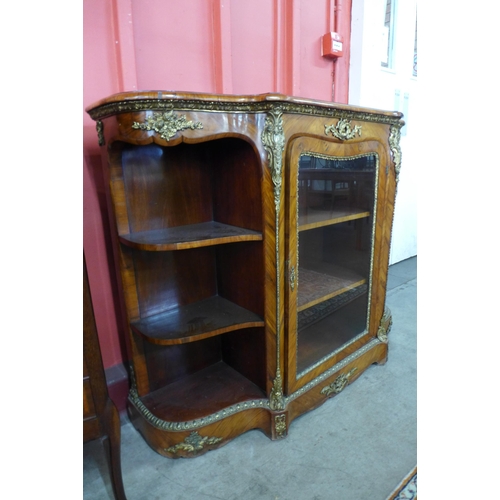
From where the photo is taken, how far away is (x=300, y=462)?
44.4 inches

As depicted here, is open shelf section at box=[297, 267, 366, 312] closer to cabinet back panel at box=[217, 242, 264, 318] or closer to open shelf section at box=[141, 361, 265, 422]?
cabinet back panel at box=[217, 242, 264, 318]

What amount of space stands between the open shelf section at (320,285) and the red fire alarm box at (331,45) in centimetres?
116

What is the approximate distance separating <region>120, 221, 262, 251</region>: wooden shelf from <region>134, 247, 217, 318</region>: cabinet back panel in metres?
0.10

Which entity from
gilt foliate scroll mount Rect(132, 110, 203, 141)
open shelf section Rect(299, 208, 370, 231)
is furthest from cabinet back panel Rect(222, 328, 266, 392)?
gilt foliate scroll mount Rect(132, 110, 203, 141)

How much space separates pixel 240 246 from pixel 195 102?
1.62 ft

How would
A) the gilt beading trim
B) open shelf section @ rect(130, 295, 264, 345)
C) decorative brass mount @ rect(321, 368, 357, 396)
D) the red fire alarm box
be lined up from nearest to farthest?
1. the gilt beading trim
2. open shelf section @ rect(130, 295, 264, 345)
3. decorative brass mount @ rect(321, 368, 357, 396)
4. the red fire alarm box

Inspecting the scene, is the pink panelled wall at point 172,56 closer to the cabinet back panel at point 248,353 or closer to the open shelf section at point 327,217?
the cabinet back panel at point 248,353

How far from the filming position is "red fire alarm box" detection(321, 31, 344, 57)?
1.79 m

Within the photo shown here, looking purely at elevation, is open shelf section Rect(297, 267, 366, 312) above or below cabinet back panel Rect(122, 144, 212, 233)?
below

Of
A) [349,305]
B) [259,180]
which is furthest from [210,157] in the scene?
[349,305]

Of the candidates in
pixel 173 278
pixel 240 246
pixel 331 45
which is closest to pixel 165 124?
pixel 240 246

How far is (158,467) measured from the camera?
3.68 feet
